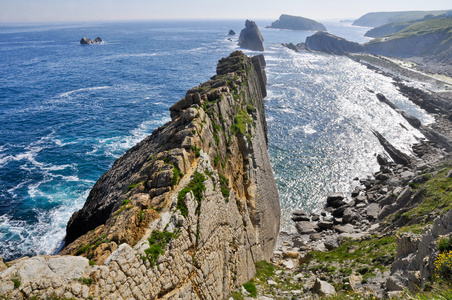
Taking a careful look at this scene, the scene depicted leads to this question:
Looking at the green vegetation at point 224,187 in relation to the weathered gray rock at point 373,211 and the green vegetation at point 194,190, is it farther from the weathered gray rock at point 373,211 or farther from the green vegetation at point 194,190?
the weathered gray rock at point 373,211

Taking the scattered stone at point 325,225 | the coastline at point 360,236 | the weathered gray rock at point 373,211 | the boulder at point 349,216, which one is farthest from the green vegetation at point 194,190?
the weathered gray rock at point 373,211

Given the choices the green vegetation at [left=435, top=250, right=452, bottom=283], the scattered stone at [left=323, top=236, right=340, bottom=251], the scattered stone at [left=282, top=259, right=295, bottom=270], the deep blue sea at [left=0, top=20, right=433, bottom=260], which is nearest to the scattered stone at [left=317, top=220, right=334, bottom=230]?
the deep blue sea at [left=0, top=20, right=433, bottom=260]

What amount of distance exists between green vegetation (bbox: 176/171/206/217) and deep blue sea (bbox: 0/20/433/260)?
2578cm

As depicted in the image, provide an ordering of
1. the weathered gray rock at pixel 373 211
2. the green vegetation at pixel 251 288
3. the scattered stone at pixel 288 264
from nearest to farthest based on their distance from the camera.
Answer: the green vegetation at pixel 251 288, the scattered stone at pixel 288 264, the weathered gray rock at pixel 373 211

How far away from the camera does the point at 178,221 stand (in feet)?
63.3

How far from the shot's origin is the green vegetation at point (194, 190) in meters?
20.2

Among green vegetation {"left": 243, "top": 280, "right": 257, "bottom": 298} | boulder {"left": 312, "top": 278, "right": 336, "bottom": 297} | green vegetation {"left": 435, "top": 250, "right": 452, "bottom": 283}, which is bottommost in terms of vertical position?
green vegetation {"left": 243, "top": 280, "right": 257, "bottom": 298}

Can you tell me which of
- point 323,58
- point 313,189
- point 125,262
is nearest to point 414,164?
point 313,189

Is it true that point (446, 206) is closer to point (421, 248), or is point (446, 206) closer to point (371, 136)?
point (421, 248)

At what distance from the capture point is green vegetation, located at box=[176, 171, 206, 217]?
66.2ft

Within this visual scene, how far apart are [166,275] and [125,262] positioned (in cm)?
302

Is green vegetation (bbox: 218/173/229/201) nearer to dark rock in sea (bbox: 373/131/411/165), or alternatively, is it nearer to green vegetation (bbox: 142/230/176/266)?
green vegetation (bbox: 142/230/176/266)

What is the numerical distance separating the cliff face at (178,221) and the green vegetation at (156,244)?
0.06 metres

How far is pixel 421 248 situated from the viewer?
798 inches
